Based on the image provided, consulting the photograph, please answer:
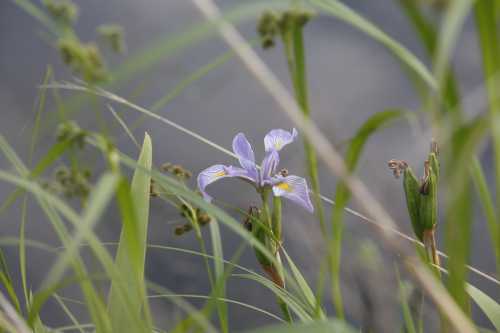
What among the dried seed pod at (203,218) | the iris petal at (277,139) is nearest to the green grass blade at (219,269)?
the dried seed pod at (203,218)

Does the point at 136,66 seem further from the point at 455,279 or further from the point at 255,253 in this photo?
the point at 255,253

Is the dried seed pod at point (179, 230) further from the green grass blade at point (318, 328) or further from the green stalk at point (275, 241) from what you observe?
the green grass blade at point (318, 328)

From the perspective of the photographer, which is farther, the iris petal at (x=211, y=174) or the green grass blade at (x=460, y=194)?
→ the iris petal at (x=211, y=174)

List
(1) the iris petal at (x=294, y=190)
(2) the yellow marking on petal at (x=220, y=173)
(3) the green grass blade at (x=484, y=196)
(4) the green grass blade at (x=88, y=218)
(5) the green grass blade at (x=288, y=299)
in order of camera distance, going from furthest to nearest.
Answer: (2) the yellow marking on petal at (x=220, y=173), (1) the iris petal at (x=294, y=190), (5) the green grass blade at (x=288, y=299), (3) the green grass blade at (x=484, y=196), (4) the green grass blade at (x=88, y=218)

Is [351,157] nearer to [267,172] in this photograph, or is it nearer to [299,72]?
[299,72]

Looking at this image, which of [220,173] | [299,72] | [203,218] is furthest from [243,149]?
[299,72]

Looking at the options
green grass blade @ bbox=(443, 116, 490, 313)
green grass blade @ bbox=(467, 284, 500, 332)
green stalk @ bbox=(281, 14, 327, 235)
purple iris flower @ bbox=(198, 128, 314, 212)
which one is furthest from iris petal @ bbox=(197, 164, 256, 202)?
green grass blade @ bbox=(443, 116, 490, 313)

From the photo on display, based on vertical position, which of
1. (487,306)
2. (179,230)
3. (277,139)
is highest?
(277,139)

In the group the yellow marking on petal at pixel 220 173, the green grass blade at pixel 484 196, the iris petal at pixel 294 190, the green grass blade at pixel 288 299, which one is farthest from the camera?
the yellow marking on petal at pixel 220 173
